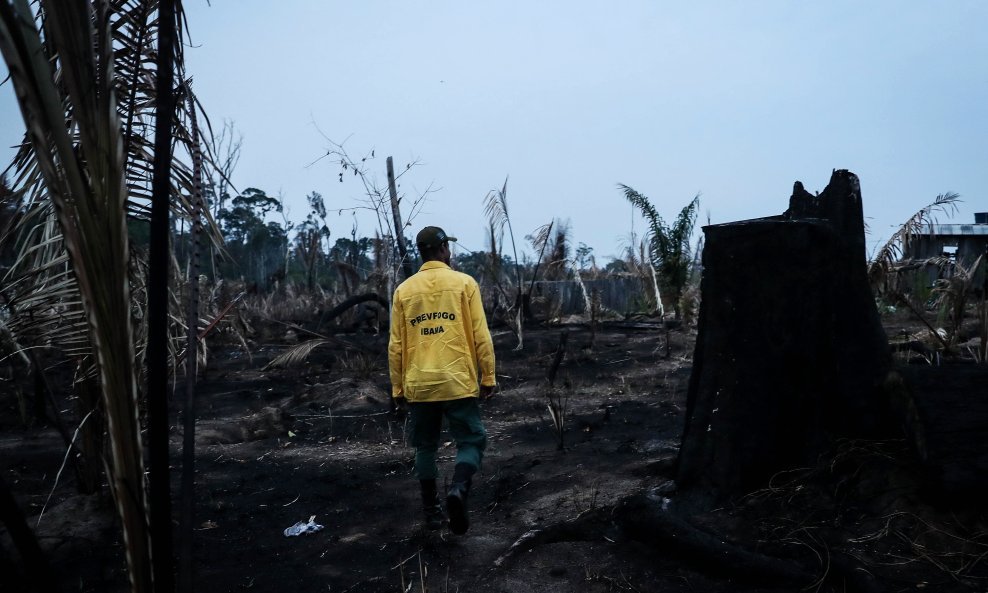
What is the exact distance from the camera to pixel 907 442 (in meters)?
3.21

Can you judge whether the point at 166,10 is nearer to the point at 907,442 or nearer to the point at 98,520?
the point at 907,442

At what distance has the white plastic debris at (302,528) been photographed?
4426 millimetres

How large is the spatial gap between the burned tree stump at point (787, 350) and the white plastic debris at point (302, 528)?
2.32 m

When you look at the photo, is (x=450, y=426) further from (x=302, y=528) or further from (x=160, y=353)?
(x=160, y=353)

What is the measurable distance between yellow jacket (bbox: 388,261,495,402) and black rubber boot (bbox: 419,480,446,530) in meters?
0.50

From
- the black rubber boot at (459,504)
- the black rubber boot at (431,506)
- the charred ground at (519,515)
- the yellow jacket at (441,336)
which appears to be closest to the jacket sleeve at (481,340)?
the yellow jacket at (441,336)

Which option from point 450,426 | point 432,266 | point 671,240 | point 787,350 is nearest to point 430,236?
point 432,266

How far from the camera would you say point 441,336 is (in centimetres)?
414

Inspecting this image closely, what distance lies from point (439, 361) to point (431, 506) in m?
0.84

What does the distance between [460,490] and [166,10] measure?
2.83 m

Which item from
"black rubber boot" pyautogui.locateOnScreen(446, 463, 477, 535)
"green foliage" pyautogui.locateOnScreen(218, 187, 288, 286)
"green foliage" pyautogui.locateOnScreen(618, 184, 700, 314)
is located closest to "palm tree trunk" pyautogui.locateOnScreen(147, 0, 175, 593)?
"black rubber boot" pyautogui.locateOnScreen(446, 463, 477, 535)

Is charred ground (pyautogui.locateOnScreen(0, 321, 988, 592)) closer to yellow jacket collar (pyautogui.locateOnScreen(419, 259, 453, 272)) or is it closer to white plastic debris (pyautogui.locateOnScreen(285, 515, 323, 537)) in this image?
white plastic debris (pyautogui.locateOnScreen(285, 515, 323, 537))

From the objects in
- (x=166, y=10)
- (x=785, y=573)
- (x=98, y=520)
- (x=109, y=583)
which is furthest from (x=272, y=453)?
(x=166, y=10)

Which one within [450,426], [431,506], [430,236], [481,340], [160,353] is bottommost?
[431,506]
